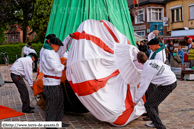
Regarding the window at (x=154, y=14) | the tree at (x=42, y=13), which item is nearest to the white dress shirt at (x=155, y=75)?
the tree at (x=42, y=13)

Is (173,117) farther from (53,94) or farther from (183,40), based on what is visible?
(183,40)

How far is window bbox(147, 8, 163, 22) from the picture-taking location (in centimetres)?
3083

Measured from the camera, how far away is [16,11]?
30578 mm

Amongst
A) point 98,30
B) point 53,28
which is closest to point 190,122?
Answer: point 98,30

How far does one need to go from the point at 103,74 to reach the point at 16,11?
29008 mm

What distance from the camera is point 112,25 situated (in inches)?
207

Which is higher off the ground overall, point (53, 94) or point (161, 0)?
point (161, 0)

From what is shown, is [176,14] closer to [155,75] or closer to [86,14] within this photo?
[86,14]

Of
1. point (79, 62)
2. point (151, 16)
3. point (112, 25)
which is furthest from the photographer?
point (151, 16)

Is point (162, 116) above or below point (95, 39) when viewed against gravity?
below

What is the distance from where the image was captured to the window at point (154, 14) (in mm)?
30828

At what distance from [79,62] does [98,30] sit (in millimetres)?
970

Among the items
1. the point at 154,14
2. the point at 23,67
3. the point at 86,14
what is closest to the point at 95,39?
the point at 86,14

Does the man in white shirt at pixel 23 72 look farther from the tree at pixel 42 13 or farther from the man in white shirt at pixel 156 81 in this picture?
the tree at pixel 42 13
